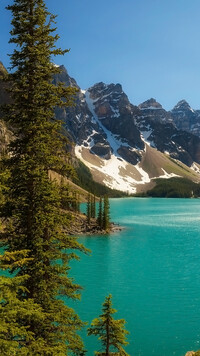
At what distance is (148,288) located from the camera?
5144 cm

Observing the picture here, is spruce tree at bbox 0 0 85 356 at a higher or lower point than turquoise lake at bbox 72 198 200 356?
higher

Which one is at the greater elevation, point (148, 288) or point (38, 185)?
point (38, 185)

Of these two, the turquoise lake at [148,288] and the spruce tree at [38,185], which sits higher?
the spruce tree at [38,185]

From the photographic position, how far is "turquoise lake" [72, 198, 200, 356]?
33688 mm

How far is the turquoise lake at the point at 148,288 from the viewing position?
3369 centimetres

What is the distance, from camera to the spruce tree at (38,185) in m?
14.3

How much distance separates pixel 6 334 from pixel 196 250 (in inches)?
3077

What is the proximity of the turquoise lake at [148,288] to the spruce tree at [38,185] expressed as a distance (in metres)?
19.7

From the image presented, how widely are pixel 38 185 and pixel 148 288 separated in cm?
4215

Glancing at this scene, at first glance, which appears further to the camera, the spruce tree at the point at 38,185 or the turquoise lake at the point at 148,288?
the turquoise lake at the point at 148,288

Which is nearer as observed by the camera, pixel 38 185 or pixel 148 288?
pixel 38 185

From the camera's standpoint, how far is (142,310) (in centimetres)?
4175

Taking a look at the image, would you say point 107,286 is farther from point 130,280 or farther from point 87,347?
point 87,347

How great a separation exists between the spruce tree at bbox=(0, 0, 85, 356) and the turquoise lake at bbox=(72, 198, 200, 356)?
19.7m
